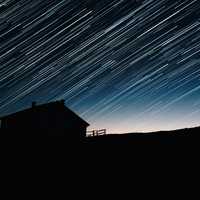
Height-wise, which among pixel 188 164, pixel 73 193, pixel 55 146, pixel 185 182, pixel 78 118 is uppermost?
pixel 78 118

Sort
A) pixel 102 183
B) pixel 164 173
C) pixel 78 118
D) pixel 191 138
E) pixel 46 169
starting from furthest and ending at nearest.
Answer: pixel 78 118, pixel 46 169, pixel 102 183, pixel 164 173, pixel 191 138

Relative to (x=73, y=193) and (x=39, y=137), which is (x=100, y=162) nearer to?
(x=73, y=193)

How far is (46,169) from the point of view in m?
6.15

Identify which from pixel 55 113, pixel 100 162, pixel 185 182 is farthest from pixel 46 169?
pixel 55 113

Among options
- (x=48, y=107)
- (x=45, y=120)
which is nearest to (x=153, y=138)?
(x=45, y=120)

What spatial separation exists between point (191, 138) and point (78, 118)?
85.0 ft

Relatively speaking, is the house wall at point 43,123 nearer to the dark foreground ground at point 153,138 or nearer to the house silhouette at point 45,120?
the house silhouette at point 45,120

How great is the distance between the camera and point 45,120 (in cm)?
2703

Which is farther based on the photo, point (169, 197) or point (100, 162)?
point (100, 162)

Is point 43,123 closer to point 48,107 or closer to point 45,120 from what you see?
point 45,120

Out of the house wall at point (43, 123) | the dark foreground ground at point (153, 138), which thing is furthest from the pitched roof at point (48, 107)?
the dark foreground ground at point (153, 138)

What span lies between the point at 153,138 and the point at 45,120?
23.2 m

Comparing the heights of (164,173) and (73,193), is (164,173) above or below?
above

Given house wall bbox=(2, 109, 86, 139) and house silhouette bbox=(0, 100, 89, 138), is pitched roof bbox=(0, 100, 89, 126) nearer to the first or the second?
house silhouette bbox=(0, 100, 89, 138)
